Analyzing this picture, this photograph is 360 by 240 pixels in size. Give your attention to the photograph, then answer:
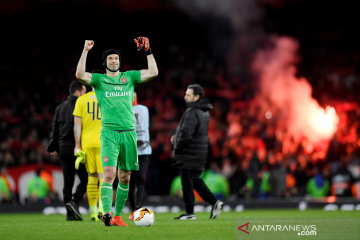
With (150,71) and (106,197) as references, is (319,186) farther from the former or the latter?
(106,197)

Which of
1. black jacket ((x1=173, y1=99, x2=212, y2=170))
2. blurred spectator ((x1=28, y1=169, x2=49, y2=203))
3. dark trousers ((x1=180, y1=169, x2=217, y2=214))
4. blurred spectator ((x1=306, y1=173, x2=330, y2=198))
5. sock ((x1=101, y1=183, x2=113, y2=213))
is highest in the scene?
black jacket ((x1=173, y1=99, x2=212, y2=170))

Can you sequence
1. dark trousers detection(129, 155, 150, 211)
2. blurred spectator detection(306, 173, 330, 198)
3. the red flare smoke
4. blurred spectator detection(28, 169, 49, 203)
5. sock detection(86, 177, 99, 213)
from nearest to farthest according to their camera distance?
sock detection(86, 177, 99, 213), dark trousers detection(129, 155, 150, 211), blurred spectator detection(28, 169, 49, 203), blurred spectator detection(306, 173, 330, 198), the red flare smoke

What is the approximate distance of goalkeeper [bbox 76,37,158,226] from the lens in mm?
6125

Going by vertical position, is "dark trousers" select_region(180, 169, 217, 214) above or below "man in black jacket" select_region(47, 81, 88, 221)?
below

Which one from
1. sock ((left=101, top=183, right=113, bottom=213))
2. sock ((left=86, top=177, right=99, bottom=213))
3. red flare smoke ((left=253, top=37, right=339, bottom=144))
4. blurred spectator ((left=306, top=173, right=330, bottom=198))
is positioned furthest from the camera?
red flare smoke ((left=253, top=37, right=339, bottom=144))

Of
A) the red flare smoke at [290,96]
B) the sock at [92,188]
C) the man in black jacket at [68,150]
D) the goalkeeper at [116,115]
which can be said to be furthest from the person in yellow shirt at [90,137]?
the red flare smoke at [290,96]

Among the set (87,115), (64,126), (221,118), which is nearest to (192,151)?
(87,115)

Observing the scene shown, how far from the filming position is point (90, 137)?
308 inches

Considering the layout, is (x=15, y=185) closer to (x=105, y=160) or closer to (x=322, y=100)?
(x=105, y=160)

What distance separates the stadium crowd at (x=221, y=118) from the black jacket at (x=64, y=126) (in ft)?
25.0

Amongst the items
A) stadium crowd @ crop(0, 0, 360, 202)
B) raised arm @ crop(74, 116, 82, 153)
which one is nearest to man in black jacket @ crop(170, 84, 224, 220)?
raised arm @ crop(74, 116, 82, 153)

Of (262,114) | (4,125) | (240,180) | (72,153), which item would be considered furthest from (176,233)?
(262,114)

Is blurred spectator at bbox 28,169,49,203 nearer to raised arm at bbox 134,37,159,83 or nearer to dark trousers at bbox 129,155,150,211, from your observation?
dark trousers at bbox 129,155,150,211

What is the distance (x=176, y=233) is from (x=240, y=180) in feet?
36.3
